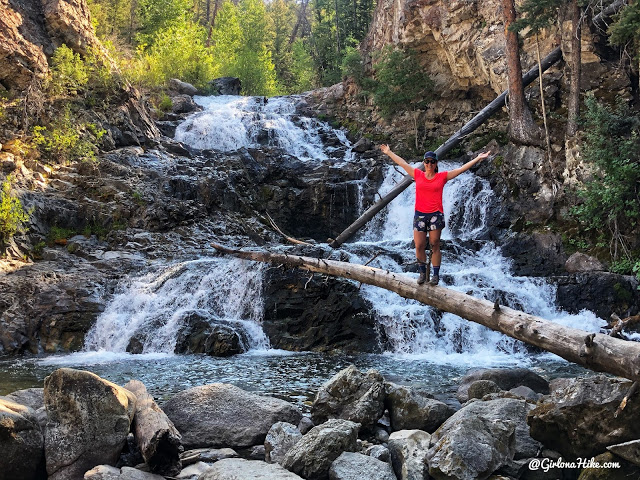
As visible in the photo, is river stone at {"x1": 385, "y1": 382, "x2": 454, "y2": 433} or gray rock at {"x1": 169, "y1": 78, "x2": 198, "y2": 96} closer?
river stone at {"x1": 385, "y1": 382, "x2": 454, "y2": 433}

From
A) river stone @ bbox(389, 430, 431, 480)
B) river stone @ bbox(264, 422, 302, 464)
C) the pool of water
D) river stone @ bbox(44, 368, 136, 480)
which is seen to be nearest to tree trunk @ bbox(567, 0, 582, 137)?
the pool of water

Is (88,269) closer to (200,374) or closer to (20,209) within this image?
(20,209)

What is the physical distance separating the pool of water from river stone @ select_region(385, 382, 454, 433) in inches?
70.7

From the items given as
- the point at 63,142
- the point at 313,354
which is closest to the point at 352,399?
the point at 313,354

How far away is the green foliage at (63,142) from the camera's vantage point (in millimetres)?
17844

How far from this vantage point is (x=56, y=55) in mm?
19328

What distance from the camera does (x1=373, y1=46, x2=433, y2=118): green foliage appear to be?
2314 cm

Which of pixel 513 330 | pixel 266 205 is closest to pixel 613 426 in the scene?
pixel 513 330

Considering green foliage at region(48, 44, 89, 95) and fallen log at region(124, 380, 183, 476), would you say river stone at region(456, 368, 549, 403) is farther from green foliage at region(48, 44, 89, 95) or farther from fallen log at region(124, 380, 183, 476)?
green foliage at region(48, 44, 89, 95)

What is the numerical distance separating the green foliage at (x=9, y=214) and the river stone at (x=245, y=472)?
12.7 m

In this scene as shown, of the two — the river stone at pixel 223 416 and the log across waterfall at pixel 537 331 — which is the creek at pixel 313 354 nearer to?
the river stone at pixel 223 416

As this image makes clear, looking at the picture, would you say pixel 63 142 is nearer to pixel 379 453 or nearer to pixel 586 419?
pixel 379 453

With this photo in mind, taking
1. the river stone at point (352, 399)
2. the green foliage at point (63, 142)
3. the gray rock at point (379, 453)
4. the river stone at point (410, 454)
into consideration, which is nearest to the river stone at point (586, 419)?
the river stone at point (410, 454)

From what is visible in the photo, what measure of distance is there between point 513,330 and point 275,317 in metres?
8.30
